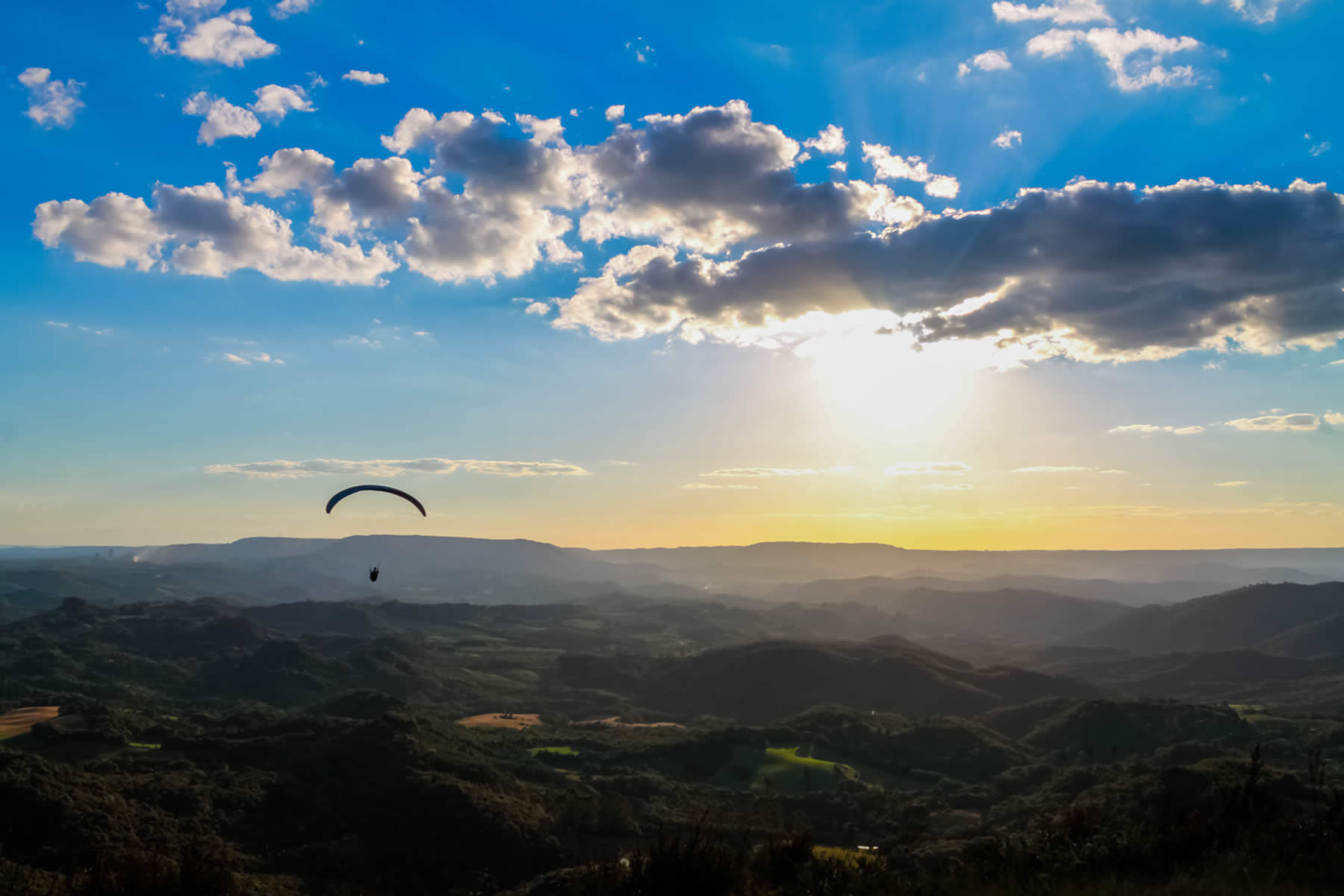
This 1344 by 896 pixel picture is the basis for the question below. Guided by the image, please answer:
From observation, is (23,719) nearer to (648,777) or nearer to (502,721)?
(502,721)

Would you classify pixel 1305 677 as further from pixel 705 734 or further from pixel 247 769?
pixel 247 769

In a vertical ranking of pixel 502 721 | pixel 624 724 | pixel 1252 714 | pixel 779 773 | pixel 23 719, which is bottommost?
pixel 624 724

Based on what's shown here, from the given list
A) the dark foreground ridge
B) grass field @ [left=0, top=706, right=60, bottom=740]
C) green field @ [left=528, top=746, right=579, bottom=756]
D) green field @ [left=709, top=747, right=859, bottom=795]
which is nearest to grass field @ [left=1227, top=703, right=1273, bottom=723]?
the dark foreground ridge

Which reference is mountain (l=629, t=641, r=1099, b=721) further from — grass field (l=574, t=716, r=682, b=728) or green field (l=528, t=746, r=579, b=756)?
green field (l=528, t=746, r=579, b=756)

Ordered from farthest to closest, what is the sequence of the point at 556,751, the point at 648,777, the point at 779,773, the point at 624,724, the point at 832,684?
the point at 832,684 < the point at 624,724 < the point at 556,751 < the point at 779,773 < the point at 648,777

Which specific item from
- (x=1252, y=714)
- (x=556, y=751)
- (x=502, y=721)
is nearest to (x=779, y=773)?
(x=556, y=751)
